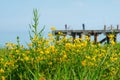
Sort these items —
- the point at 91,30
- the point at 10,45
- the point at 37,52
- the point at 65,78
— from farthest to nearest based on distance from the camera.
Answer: the point at 91,30, the point at 10,45, the point at 37,52, the point at 65,78

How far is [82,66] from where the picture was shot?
6531mm

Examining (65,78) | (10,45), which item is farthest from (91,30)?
(65,78)

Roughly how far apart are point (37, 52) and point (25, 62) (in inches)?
12.0

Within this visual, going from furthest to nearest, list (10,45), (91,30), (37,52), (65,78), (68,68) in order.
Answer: (91,30)
(10,45)
(37,52)
(68,68)
(65,78)

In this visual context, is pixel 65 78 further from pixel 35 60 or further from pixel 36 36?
pixel 36 36

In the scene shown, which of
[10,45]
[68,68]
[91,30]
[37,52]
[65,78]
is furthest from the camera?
[91,30]

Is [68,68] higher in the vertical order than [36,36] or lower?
lower

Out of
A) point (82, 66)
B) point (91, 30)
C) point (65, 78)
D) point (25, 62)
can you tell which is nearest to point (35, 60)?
point (25, 62)

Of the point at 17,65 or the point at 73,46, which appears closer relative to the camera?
the point at 17,65

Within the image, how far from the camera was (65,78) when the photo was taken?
17.5 ft

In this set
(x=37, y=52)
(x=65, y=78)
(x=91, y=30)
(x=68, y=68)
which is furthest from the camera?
(x=91, y=30)

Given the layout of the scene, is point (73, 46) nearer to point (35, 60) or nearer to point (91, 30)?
point (35, 60)

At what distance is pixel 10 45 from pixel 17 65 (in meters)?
1.55

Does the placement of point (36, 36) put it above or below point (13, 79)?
above
